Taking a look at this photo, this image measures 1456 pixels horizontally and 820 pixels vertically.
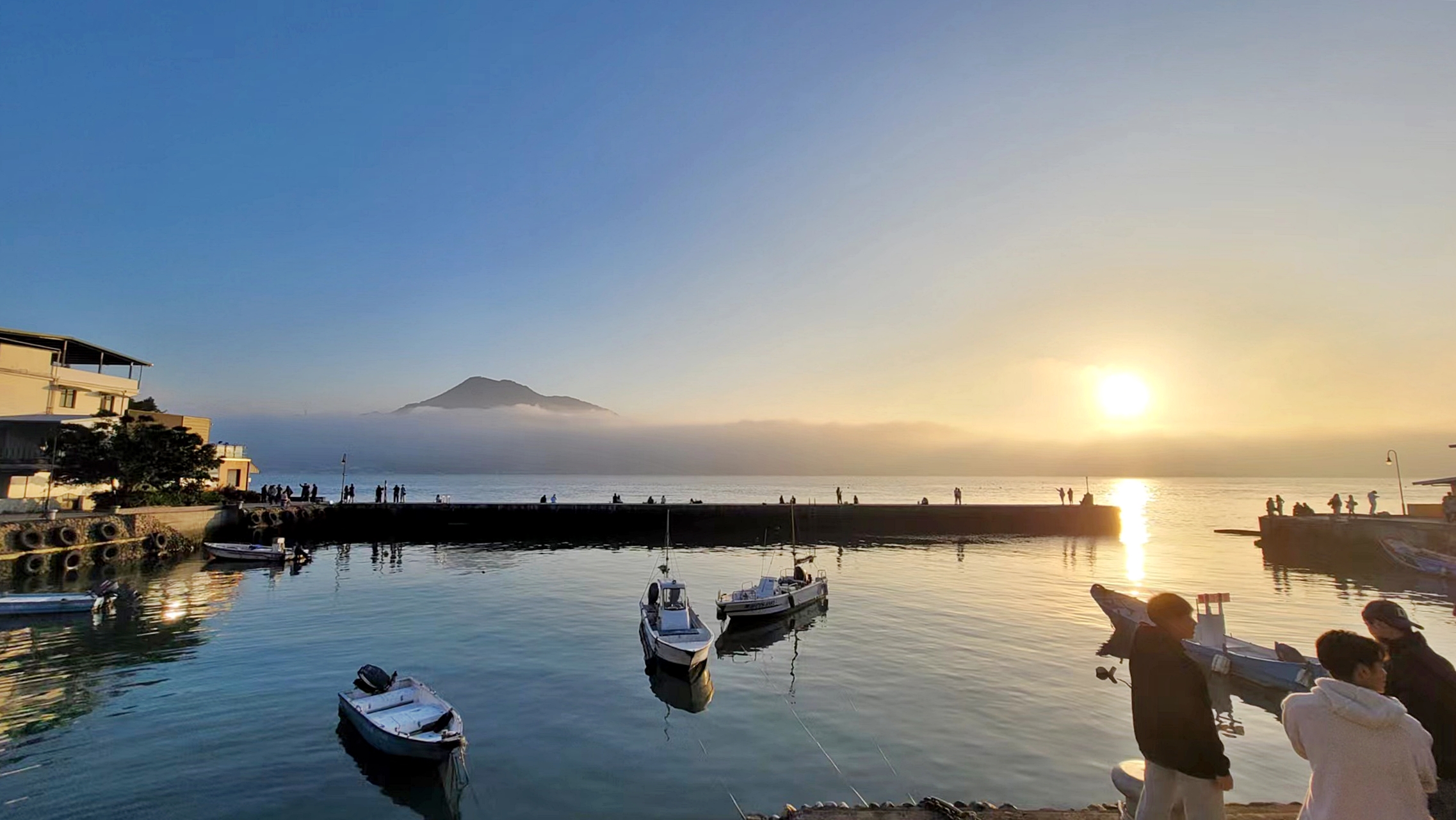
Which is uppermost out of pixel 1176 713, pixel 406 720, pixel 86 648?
pixel 1176 713

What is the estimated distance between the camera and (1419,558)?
4522 centimetres

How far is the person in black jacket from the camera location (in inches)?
242

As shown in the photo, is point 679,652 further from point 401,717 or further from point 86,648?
point 86,648

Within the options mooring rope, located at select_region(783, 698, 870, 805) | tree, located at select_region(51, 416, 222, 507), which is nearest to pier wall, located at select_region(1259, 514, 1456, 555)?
mooring rope, located at select_region(783, 698, 870, 805)

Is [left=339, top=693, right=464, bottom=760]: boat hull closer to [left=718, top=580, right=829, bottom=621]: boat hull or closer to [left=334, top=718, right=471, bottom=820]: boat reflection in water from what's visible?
[left=334, top=718, right=471, bottom=820]: boat reflection in water

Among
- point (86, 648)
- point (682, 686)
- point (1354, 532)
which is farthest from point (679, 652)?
point (1354, 532)

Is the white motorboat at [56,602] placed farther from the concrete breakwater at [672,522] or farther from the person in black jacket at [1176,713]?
the person in black jacket at [1176,713]

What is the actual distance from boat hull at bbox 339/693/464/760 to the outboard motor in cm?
142

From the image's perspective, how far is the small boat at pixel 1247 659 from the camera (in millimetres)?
21016

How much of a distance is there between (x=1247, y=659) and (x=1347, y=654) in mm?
23016

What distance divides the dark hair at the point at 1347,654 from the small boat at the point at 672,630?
19.7 metres

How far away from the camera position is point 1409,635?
19.3ft

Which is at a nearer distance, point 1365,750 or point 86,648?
point 1365,750

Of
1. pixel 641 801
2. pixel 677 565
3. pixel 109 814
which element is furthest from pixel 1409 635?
pixel 677 565
